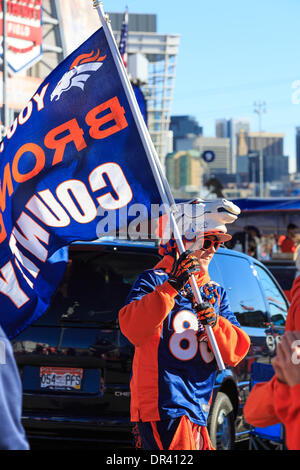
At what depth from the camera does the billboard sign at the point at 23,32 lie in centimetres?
3189

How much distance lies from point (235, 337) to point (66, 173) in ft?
4.86

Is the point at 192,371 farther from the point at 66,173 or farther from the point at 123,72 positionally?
the point at 123,72

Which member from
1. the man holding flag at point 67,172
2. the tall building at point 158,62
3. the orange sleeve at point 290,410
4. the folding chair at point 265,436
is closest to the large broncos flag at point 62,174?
the man holding flag at point 67,172

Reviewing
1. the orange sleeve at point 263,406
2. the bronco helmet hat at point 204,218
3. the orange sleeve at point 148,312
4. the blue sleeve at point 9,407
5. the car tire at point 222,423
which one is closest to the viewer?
the blue sleeve at point 9,407

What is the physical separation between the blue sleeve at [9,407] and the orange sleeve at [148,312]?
154 centimetres

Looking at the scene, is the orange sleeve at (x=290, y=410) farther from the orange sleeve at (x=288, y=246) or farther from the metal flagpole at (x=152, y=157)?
the orange sleeve at (x=288, y=246)

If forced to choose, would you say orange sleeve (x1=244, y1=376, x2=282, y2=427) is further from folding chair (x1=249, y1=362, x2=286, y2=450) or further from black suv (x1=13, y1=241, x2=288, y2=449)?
black suv (x1=13, y1=241, x2=288, y2=449)

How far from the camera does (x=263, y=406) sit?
2695mm

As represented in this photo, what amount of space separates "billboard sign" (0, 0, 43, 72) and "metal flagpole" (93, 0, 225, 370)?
28129mm

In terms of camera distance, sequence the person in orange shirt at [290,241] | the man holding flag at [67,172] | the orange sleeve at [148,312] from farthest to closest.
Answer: the person in orange shirt at [290,241]
the man holding flag at [67,172]
the orange sleeve at [148,312]

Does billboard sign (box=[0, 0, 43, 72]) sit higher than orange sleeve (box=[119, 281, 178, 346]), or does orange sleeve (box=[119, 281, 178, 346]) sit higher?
billboard sign (box=[0, 0, 43, 72])

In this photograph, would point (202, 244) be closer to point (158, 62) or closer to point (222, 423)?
point (222, 423)

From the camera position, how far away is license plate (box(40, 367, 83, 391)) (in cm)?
577

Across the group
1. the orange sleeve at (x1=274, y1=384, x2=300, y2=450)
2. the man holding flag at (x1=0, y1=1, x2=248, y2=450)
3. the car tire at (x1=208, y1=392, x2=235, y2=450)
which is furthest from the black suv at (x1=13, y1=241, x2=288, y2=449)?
the orange sleeve at (x1=274, y1=384, x2=300, y2=450)
